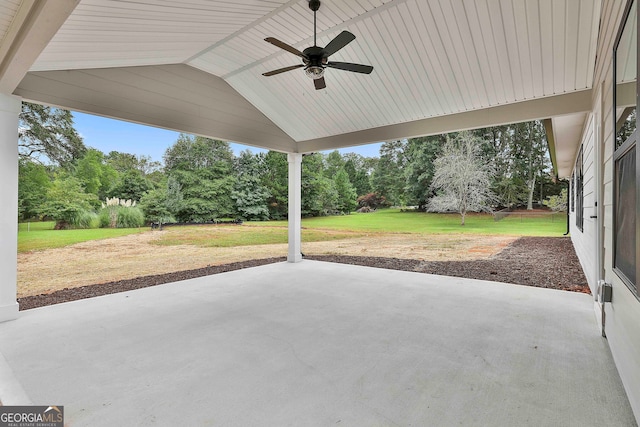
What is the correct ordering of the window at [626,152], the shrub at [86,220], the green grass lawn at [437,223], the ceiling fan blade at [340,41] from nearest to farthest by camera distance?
the window at [626,152] < the ceiling fan blade at [340,41] < the shrub at [86,220] < the green grass lawn at [437,223]

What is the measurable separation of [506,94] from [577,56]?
2.59ft

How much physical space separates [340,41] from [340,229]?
224 inches

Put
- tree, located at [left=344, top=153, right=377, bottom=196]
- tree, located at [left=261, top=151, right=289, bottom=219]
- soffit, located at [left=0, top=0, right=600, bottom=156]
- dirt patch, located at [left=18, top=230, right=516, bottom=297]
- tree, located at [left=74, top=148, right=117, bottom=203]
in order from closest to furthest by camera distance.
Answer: soffit, located at [left=0, top=0, right=600, bottom=156]
dirt patch, located at [left=18, top=230, right=516, bottom=297]
tree, located at [left=74, top=148, right=117, bottom=203]
tree, located at [left=344, top=153, right=377, bottom=196]
tree, located at [left=261, top=151, right=289, bottom=219]

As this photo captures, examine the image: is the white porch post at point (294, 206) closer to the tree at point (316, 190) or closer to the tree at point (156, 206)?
the tree at point (316, 190)

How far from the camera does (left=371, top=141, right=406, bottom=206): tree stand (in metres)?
7.50

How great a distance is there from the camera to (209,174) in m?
7.15

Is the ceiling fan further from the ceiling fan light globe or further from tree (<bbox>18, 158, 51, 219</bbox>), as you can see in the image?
tree (<bbox>18, 158, 51, 219</bbox>)

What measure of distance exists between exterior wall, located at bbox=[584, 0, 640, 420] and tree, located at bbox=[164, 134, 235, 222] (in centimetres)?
645

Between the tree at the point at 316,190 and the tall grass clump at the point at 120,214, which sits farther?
the tree at the point at 316,190

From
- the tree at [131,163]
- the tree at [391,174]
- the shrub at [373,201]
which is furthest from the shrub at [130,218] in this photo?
the tree at [391,174]

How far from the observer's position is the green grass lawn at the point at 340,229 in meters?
5.01

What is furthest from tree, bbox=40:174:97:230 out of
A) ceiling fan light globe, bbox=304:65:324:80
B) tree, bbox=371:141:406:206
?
tree, bbox=371:141:406:206

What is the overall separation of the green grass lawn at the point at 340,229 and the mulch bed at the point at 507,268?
338 mm

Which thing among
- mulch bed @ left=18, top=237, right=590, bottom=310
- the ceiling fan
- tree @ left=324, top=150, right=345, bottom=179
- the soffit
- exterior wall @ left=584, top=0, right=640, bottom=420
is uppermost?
the soffit
